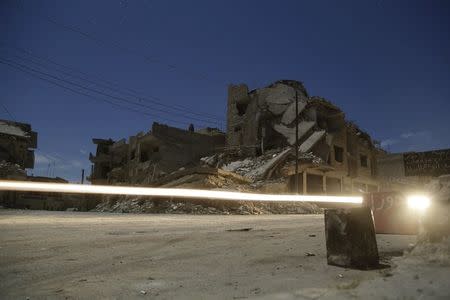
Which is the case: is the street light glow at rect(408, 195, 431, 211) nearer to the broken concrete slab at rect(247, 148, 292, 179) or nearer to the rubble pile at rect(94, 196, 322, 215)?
the rubble pile at rect(94, 196, 322, 215)

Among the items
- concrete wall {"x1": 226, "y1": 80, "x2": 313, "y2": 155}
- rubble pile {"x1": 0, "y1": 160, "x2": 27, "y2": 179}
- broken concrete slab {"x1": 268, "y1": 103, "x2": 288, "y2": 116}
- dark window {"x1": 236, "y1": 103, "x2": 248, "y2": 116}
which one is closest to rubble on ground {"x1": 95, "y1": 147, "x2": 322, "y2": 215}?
concrete wall {"x1": 226, "y1": 80, "x2": 313, "y2": 155}

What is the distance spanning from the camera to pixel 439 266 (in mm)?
2449

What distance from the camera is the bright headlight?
3.05 meters

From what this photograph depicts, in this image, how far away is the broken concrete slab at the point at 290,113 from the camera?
35125 mm

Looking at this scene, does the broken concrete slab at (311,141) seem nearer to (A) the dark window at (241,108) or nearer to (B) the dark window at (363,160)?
(A) the dark window at (241,108)

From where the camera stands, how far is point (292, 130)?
34.8m

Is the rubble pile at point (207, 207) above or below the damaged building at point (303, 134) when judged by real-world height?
below

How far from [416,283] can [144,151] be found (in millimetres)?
40303

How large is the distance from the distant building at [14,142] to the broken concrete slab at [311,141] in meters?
32.9

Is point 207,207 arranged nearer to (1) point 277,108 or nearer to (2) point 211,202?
(2) point 211,202

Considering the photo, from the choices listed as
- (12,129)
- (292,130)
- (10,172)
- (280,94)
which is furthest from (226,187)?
(12,129)

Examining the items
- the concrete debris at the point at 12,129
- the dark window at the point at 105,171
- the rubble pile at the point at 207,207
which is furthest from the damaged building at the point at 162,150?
the concrete debris at the point at 12,129

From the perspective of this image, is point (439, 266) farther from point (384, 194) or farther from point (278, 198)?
point (278, 198)

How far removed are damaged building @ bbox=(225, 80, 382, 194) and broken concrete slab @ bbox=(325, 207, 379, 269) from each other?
27.3 metres
